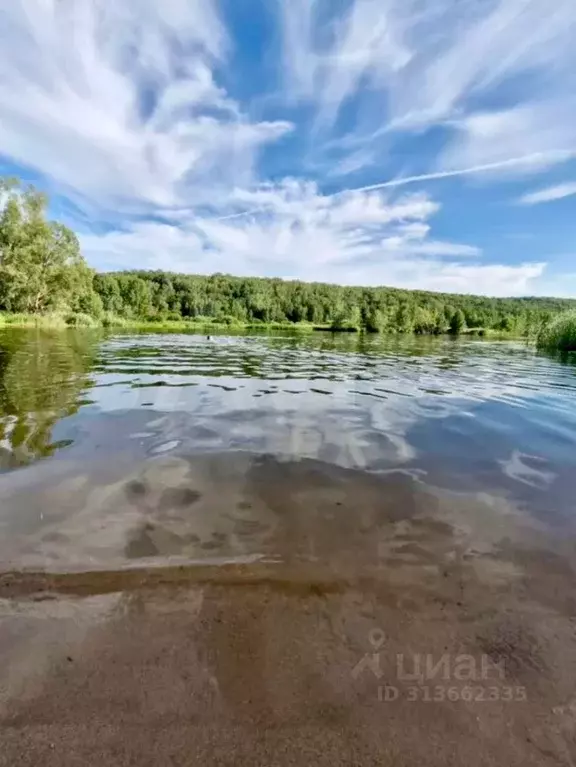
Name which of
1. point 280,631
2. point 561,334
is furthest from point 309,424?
point 561,334

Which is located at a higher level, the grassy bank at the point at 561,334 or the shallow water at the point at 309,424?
the grassy bank at the point at 561,334

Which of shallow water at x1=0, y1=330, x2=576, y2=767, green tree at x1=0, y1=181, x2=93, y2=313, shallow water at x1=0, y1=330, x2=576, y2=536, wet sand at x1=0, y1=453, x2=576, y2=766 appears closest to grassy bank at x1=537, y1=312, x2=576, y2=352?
shallow water at x1=0, y1=330, x2=576, y2=536

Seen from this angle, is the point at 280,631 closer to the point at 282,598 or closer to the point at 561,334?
the point at 282,598

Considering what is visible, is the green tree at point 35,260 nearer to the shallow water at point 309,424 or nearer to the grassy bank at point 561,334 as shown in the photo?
the shallow water at point 309,424

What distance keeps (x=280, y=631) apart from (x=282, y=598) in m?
0.39

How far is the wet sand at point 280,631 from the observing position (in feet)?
7.93

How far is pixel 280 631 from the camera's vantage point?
328 centimetres

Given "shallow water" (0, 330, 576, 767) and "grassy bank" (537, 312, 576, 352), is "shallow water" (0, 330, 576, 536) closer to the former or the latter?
"shallow water" (0, 330, 576, 767)

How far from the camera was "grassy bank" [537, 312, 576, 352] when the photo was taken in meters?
42.4

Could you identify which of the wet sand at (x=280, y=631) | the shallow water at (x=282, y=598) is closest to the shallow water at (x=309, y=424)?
the shallow water at (x=282, y=598)

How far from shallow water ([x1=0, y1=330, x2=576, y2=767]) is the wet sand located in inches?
0.6

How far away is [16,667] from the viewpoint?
283cm

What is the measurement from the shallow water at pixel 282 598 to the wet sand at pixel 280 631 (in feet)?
0.05

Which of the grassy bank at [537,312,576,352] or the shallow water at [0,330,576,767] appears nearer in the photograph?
the shallow water at [0,330,576,767]
